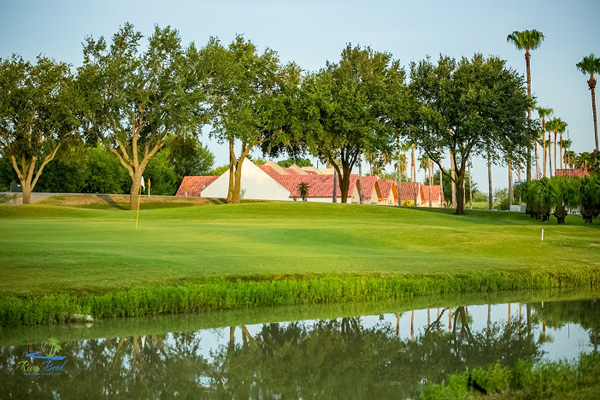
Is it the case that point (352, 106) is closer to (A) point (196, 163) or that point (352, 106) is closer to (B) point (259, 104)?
(B) point (259, 104)

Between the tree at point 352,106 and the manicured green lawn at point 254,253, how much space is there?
23.4 meters

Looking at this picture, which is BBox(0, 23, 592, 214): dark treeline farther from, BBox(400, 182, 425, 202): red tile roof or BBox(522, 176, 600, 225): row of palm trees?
BBox(400, 182, 425, 202): red tile roof

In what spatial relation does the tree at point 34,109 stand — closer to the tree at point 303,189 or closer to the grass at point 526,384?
the tree at point 303,189

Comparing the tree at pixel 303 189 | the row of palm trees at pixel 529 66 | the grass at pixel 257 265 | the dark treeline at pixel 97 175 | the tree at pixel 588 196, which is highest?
the row of palm trees at pixel 529 66

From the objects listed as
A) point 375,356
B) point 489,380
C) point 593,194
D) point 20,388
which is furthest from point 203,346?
point 593,194

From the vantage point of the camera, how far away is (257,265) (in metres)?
23.5

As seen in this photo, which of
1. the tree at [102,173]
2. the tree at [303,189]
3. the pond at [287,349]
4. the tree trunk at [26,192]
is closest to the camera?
the pond at [287,349]

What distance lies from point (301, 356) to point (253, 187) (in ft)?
356

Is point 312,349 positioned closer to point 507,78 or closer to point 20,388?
point 20,388

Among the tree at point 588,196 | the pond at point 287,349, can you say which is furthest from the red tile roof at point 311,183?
the pond at point 287,349

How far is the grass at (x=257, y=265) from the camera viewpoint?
1812 cm

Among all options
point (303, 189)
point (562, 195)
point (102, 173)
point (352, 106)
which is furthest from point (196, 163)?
point (562, 195)

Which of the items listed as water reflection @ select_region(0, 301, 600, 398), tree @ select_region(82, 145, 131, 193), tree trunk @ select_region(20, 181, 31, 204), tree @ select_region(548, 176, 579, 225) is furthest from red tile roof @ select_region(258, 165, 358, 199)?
water reflection @ select_region(0, 301, 600, 398)

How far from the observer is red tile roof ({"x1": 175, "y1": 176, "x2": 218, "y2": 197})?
126 meters
